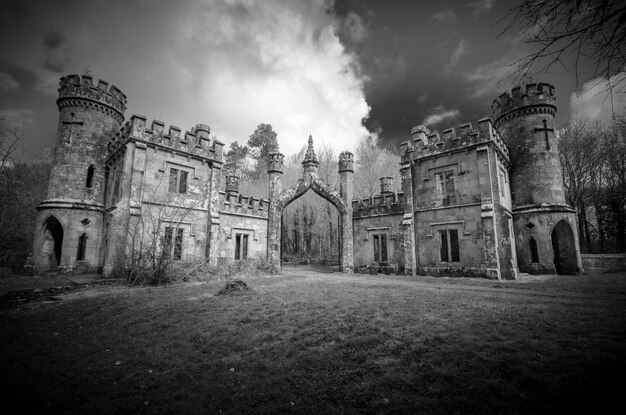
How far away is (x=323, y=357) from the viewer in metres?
4.84

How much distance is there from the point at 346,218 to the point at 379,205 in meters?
2.68

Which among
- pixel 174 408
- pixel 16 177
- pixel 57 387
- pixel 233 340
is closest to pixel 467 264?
pixel 233 340

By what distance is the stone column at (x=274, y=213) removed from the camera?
20281mm

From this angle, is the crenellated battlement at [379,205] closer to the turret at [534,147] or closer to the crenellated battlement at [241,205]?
the crenellated battlement at [241,205]

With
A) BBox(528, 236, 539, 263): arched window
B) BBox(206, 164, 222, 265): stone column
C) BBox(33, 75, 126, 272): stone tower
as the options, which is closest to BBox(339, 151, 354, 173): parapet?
BBox(206, 164, 222, 265): stone column

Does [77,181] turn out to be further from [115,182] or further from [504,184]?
[504,184]

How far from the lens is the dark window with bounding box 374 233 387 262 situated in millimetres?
19844

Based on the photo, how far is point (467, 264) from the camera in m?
15.7

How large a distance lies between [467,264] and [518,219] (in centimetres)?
557

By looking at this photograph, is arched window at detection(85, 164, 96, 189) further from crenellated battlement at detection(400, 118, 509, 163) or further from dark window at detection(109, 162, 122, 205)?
crenellated battlement at detection(400, 118, 509, 163)

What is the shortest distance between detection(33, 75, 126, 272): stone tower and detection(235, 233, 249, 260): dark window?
28.0 ft

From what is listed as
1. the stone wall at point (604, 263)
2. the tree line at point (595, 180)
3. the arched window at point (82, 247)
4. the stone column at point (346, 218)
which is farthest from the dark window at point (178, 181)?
the tree line at point (595, 180)

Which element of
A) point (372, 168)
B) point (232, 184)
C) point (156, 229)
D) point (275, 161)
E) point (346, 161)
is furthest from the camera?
point (372, 168)

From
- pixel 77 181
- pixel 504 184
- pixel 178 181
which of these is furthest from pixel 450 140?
pixel 77 181
